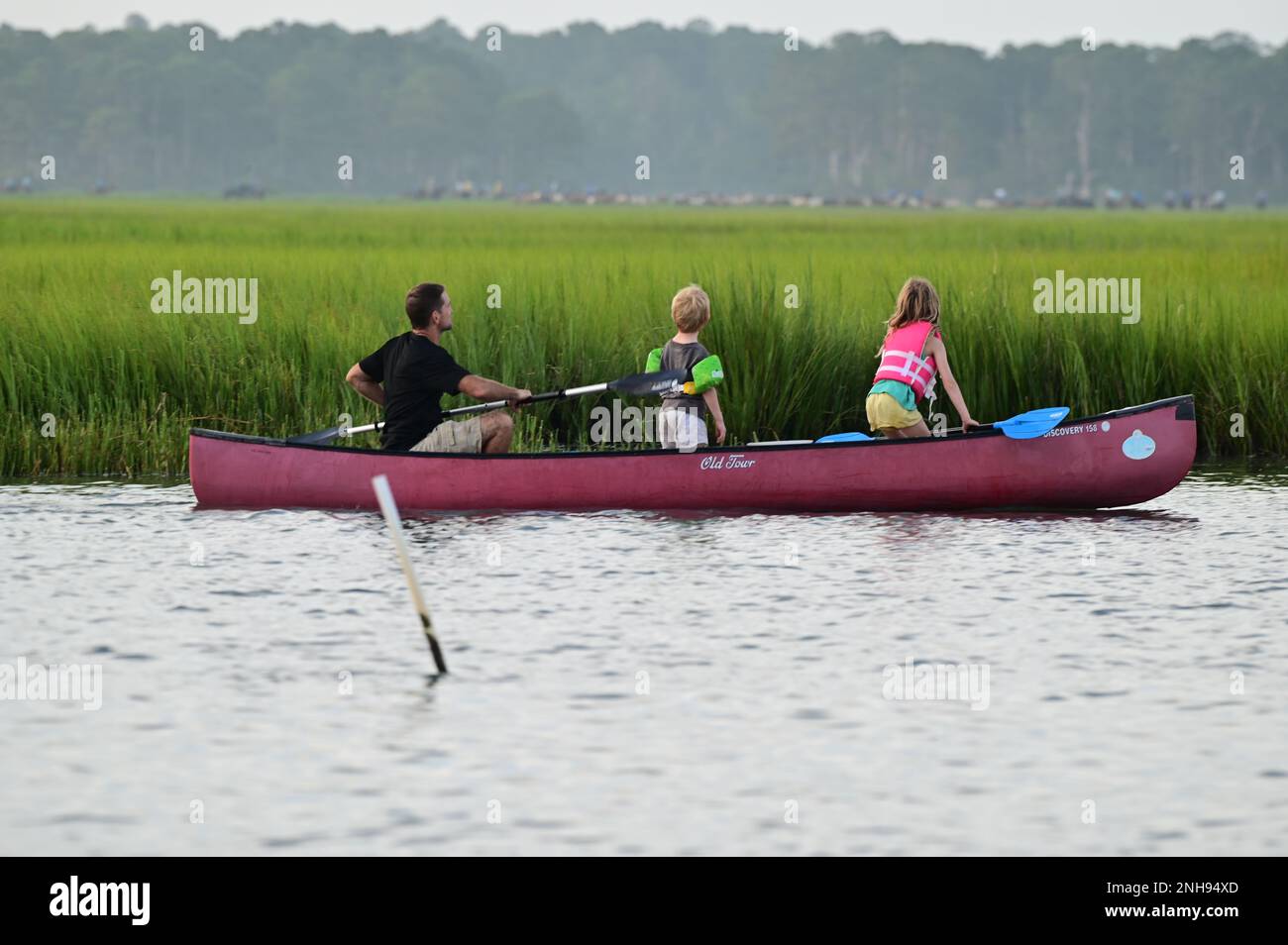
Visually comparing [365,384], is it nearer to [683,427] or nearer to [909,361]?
[683,427]

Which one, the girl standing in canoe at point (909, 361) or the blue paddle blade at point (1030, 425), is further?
the girl standing in canoe at point (909, 361)

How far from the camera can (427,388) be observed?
45.9ft

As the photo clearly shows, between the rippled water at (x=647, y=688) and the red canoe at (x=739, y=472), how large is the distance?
319mm

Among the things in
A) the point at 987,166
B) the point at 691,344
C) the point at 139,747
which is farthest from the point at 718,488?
the point at 987,166

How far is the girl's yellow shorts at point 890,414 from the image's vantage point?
46.8 ft

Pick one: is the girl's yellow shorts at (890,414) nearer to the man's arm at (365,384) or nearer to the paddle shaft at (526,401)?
the paddle shaft at (526,401)

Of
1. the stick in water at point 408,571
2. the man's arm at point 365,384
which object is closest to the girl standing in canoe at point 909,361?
the man's arm at point 365,384

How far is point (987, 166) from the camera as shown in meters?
194

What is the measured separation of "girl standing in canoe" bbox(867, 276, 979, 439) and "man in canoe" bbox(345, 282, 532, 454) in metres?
2.39

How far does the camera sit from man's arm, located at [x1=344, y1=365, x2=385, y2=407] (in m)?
14.4

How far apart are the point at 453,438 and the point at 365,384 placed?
726 mm

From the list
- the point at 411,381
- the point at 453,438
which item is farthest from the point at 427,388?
the point at 453,438

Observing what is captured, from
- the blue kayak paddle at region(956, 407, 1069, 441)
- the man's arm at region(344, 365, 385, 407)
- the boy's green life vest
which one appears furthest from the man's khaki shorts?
the blue kayak paddle at region(956, 407, 1069, 441)

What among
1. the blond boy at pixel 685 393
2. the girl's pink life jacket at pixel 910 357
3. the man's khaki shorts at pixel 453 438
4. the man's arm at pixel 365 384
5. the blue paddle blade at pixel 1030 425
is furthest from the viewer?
the man's arm at pixel 365 384
